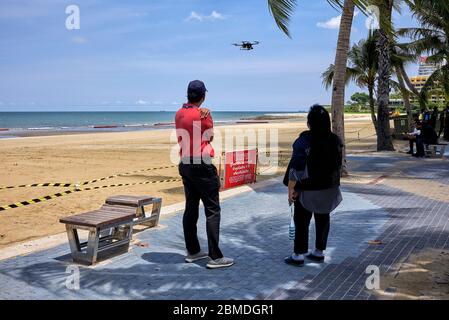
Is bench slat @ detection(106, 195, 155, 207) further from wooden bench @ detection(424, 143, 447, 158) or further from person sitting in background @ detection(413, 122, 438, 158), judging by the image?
wooden bench @ detection(424, 143, 447, 158)

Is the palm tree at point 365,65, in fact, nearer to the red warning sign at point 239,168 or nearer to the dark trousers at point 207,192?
the red warning sign at point 239,168

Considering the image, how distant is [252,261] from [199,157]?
1359 mm

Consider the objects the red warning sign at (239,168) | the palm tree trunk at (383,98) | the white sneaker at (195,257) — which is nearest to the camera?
the white sneaker at (195,257)

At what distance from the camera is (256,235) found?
21.2ft

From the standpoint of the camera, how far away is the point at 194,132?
4.89 metres

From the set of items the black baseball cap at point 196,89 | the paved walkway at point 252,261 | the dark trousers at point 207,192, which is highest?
the black baseball cap at point 196,89

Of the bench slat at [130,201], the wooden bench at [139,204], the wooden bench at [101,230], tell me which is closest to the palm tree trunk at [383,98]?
the wooden bench at [139,204]

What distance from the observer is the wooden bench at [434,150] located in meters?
16.5

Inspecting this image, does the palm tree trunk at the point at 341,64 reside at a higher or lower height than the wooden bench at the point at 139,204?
higher

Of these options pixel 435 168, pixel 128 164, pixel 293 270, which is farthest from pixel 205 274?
pixel 128 164

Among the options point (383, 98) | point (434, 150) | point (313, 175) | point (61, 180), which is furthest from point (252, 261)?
point (383, 98)

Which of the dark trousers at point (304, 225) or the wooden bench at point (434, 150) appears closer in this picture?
the dark trousers at point (304, 225)
